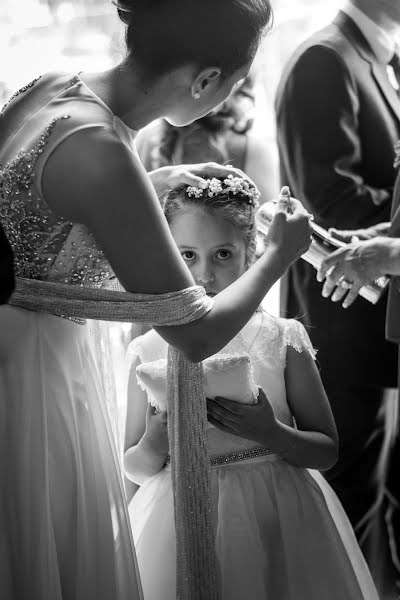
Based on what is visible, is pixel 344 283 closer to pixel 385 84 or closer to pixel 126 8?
pixel 385 84

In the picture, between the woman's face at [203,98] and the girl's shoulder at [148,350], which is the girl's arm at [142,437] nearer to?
the girl's shoulder at [148,350]

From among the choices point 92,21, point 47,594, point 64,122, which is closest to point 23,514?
point 47,594

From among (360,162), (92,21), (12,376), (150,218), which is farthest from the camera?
(92,21)

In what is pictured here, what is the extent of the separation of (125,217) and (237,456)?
69 cm

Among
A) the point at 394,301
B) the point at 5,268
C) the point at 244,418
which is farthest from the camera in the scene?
the point at 394,301

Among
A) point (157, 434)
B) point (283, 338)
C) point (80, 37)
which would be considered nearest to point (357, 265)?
point (283, 338)

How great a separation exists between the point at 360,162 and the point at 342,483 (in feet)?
3.31

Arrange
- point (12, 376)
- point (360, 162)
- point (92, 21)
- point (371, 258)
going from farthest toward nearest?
1. point (92, 21)
2. point (360, 162)
3. point (371, 258)
4. point (12, 376)

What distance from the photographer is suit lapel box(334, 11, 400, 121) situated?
→ 2324 mm

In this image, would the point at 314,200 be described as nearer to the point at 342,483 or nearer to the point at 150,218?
the point at 342,483

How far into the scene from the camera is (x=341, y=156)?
235 cm

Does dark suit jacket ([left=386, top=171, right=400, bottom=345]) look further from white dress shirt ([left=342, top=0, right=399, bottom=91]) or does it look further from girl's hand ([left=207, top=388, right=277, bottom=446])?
girl's hand ([left=207, top=388, right=277, bottom=446])

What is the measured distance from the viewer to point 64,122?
46.3 inches

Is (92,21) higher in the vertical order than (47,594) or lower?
higher
